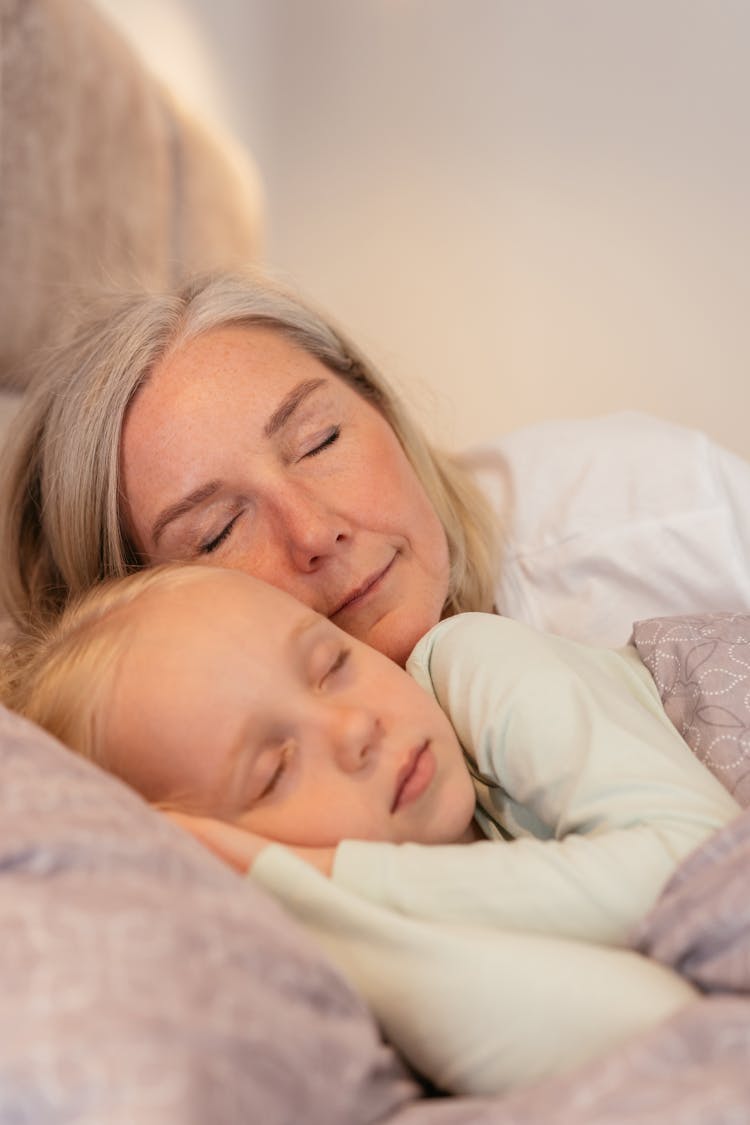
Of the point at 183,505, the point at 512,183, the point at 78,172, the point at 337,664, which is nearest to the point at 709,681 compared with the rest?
the point at 337,664

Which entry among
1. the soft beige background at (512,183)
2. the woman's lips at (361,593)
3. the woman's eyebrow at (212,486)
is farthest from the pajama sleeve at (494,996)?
the soft beige background at (512,183)

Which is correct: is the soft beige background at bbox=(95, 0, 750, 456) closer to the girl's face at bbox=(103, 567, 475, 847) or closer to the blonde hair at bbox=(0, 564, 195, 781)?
the blonde hair at bbox=(0, 564, 195, 781)

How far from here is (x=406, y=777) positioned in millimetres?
779

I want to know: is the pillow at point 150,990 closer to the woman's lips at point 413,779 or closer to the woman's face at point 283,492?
the woman's lips at point 413,779

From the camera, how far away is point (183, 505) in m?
1.12

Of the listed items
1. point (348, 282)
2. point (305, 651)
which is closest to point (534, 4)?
point (348, 282)

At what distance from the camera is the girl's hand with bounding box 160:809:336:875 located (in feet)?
2.27

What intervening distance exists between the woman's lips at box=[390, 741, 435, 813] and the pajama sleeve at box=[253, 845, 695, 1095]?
0.14m

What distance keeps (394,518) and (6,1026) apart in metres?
0.75

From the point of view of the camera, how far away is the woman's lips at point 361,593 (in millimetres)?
1082

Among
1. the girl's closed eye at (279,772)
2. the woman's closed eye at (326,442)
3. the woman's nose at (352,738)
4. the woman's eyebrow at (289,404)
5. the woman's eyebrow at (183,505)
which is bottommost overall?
the girl's closed eye at (279,772)

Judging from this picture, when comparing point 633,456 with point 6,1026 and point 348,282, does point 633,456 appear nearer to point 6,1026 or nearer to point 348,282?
point 6,1026

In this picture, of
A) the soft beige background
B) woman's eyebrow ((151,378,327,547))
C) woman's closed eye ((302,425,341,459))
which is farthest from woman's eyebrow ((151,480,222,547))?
the soft beige background

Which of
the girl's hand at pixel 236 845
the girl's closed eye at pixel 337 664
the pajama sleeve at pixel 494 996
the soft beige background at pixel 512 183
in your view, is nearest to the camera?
the pajama sleeve at pixel 494 996
